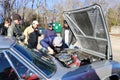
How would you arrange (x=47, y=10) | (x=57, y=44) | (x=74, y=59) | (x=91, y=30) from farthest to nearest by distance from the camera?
(x=47, y=10) < (x=57, y=44) < (x=91, y=30) < (x=74, y=59)

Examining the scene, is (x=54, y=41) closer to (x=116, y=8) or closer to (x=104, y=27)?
(x=104, y=27)

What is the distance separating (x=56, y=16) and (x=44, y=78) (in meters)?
42.9

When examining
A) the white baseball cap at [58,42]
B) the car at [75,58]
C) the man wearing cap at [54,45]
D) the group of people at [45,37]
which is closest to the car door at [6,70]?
the car at [75,58]

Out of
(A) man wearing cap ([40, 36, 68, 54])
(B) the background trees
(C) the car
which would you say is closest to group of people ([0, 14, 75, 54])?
(A) man wearing cap ([40, 36, 68, 54])

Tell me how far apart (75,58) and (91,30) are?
0.92 meters

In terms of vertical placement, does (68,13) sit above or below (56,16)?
above

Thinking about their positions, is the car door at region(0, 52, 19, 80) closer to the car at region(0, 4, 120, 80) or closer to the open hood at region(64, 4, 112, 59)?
the car at region(0, 4, 120, 80)

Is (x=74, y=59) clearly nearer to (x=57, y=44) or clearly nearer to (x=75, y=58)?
(x=75, y=58)

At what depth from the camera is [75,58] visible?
5.47 meters

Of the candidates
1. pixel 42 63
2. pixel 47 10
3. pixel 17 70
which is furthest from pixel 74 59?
pixel 47 10

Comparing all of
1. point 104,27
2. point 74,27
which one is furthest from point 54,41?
point 104,27

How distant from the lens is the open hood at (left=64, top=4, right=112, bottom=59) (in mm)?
5547

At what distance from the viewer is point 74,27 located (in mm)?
6871

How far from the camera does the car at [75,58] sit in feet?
12.5
